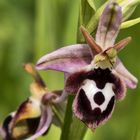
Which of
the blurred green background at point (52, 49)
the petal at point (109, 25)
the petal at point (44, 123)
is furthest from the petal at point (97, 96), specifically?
the blurred green background at point (52, 49)

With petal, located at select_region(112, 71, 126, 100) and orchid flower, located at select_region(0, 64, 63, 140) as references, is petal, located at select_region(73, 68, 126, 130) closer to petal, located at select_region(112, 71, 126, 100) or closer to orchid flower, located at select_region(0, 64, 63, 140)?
petal, located at select_region(112, 71, 126, 100)

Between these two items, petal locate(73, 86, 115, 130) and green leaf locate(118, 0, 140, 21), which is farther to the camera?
green leaf locate(118, 0, 140, 21)

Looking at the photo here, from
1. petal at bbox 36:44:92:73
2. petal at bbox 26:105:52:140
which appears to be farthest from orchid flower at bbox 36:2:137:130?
petal at bbox 26:105:52:140

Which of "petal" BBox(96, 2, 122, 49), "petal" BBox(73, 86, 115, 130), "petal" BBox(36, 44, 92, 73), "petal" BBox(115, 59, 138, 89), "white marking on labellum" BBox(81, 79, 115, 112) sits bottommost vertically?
"petal" BBox(73, 86, 115, 130)

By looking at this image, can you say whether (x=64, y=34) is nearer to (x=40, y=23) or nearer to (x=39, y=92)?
(x=40, y=23)

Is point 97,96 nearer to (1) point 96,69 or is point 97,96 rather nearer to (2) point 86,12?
(1) point 96,69

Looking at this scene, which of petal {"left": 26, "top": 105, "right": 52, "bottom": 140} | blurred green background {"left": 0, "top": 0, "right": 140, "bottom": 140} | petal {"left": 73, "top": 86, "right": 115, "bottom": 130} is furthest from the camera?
blurred green background {"left": 0, "top": 0, "right": 140, "bottom": 140}

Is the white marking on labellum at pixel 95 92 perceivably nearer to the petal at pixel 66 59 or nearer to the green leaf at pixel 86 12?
the petal at pixel 66 59
